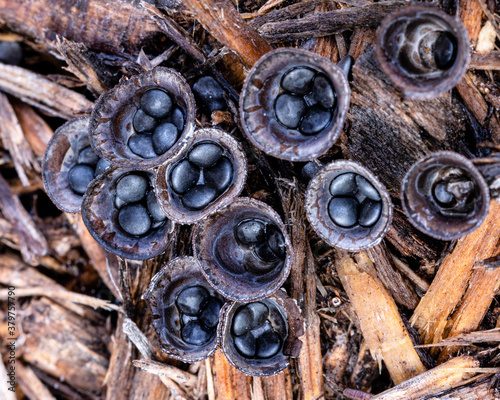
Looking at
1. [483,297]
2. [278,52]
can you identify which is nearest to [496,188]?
[483,297]

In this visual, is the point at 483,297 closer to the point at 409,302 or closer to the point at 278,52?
the point at 409,302

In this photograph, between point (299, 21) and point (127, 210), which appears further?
point (127, 210)

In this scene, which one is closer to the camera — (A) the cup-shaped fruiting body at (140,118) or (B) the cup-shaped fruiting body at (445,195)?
(B) the cup-shaped fruiting body at (445,195)

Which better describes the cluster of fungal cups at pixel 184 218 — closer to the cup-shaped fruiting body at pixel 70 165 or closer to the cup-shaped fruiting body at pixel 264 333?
the cup-shaped fruiting body at pixel 264 333

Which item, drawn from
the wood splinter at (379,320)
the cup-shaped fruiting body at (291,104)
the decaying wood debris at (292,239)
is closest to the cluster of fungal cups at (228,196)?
the cup-shaped fruiting body at (291,104)

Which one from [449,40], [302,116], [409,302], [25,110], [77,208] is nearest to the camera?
[449,40]

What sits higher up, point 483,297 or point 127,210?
point 127,210

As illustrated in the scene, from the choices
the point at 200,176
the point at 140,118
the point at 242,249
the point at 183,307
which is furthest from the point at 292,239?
the point at 140,118
